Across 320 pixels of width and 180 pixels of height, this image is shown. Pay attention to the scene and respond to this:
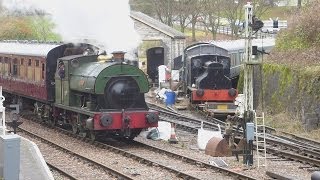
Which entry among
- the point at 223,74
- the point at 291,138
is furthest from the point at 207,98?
the point at 291,138

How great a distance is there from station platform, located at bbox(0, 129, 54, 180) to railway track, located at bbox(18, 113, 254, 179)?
2.88 meters

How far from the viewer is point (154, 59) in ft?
132

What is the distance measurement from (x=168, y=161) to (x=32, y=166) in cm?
395

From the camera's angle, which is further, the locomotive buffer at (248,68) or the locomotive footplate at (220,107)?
the locomotive footplate at (220,107)

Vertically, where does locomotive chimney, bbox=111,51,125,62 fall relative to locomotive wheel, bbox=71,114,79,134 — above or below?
above

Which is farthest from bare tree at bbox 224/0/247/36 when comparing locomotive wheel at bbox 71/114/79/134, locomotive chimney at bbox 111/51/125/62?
locomotive chimney at bbox 111/51/125/62

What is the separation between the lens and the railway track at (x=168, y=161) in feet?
41.7

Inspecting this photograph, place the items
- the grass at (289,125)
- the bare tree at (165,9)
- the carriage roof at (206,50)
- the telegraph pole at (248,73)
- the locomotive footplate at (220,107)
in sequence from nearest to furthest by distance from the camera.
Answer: the telegraph pole at (248,73)
the grass at (289,125)
the locomotive footplate at (220,107)
the carriage roof at (206,50)
the bare tree at (165,9)

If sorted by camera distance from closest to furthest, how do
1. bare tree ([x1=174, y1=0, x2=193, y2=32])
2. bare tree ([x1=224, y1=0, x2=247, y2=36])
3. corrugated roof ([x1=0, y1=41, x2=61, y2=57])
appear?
corrugated roof ([x1=0, y1=41, x2=61, y2=57]) < bare tree ([x1=224, y1=0, x2=247, y2=36]) < bare tree ([x1=174, y1=0, x2=193, y2=32])

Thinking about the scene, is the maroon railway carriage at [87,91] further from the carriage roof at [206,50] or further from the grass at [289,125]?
the carriage roof at [206,50]

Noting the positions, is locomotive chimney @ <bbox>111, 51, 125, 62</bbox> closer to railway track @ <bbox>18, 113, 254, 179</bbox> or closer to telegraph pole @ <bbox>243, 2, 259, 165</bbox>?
railway track @ <bbox>18, 113, 254, 179</bbox>

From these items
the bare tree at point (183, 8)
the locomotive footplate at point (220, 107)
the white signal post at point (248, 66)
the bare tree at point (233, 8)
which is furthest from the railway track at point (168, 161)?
the bare tree at point (183, 8)

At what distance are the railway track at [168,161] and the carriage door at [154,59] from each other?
22467mm

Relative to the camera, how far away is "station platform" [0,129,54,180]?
10.9 m
